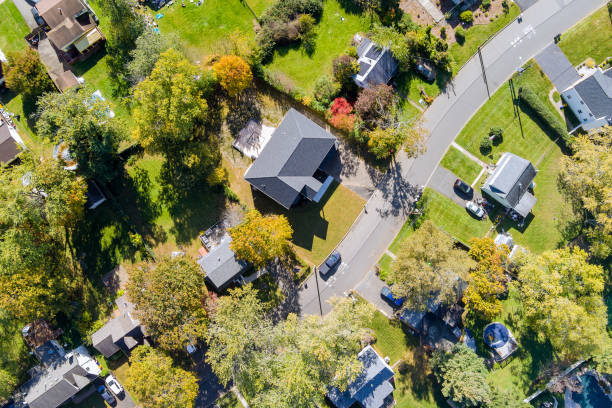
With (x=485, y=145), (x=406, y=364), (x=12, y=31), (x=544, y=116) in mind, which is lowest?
(x=406, y=364)

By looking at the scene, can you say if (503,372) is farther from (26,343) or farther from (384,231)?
(26,343)

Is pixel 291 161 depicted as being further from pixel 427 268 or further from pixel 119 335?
pixel 119 335

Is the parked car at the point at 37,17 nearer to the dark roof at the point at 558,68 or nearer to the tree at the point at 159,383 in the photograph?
the tree at the point at 159,383

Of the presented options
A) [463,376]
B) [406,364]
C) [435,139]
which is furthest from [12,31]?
[463,376]

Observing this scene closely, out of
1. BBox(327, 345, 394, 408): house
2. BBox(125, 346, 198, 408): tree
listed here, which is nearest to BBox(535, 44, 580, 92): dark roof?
BBox(327, 345, 394, 408): house

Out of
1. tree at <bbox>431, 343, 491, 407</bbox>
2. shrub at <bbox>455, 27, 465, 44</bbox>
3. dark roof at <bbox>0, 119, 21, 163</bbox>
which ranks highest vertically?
dark roof at <bbox>0, 119, 21, 163</bbox>

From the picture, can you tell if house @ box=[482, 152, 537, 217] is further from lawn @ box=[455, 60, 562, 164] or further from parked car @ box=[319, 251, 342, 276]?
parked car @ box=[319, 251, 342, 276]
